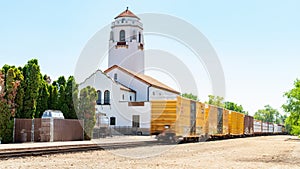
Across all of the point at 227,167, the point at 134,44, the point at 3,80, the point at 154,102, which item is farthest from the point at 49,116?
the point at 134,44

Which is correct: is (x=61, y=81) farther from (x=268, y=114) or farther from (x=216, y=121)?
(x=268, y=114)

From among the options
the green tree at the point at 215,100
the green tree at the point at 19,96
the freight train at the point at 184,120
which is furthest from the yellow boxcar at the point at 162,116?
the green tree at the point at 215,100

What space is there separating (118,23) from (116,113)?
53.0 ft

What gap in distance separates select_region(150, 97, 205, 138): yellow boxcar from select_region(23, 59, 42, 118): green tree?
26.8 feet

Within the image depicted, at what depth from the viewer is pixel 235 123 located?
4303cm

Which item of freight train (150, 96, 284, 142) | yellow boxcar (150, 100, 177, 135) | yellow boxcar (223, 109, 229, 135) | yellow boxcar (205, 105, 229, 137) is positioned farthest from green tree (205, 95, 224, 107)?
yellow boxcar (150, 100, 177, 135)

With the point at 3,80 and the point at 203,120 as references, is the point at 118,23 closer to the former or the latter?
the point at 203,120

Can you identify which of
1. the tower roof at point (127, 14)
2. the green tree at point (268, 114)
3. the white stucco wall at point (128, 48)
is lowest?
the green tree at point (268, 114)

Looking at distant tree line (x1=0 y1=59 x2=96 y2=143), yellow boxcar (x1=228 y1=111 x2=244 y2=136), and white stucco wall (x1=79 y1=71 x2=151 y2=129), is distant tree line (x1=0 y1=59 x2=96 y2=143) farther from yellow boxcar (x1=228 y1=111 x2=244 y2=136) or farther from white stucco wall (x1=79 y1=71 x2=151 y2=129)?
yellow boxcar (x1=228 y1=111 x2=244 y2=136)

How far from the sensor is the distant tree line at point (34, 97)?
23859mm

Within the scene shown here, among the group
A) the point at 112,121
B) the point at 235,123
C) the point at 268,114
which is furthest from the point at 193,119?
the point at 268,114

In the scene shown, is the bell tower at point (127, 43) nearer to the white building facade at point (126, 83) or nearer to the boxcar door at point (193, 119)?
the white building facade at point (126, 83)

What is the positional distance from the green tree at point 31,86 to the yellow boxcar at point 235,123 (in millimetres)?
21102

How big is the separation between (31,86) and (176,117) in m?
10.2
